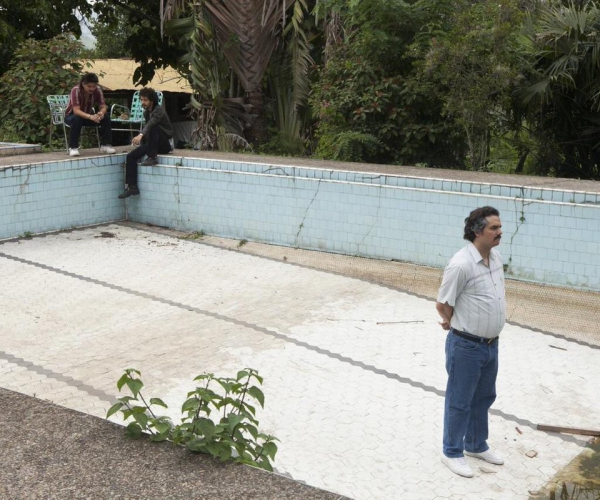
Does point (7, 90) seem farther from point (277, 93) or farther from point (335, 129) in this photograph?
point (335, 129)

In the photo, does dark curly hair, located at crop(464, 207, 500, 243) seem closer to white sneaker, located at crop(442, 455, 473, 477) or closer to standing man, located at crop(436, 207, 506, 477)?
standing man, located at crop(436, 207, 506, 477)

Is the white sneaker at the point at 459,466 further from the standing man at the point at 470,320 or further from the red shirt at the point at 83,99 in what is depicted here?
the red shirt at the point at 83,99

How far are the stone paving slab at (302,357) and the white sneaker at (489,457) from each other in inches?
2.2

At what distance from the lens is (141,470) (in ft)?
12.7

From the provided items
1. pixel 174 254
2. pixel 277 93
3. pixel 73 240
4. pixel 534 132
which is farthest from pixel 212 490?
pixel 277 93

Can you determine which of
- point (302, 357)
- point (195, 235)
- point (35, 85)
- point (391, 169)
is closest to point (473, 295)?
point (302, 357)

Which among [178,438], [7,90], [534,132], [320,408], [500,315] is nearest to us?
[178,438]

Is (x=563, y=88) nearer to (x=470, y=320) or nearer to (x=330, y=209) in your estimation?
(x=330, y=209)

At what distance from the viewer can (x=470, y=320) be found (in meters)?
4.93

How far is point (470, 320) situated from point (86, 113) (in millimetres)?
7556

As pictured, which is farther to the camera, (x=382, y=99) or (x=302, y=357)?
(x=382, y=99)

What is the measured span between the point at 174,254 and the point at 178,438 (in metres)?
5.77

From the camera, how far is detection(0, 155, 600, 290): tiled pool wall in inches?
330

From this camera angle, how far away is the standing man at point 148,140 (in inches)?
→ 427
